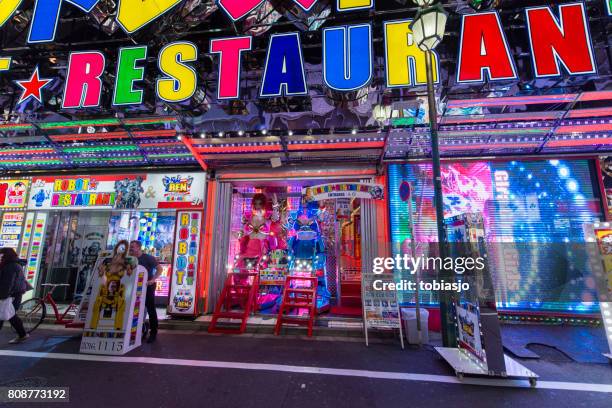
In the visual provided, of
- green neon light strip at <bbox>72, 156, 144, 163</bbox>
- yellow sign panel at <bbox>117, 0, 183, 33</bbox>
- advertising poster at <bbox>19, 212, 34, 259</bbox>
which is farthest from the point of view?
advertising poster at <bbox>19, 212, 34, 259</bbox>

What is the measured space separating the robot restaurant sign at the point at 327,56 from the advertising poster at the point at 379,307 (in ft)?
14.5

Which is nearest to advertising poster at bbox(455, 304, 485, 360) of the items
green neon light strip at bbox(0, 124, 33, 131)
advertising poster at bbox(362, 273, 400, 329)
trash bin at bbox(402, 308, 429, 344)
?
trash bin at bbox(402, 308, 429, 344)

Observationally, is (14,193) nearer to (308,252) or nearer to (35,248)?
(35,248)

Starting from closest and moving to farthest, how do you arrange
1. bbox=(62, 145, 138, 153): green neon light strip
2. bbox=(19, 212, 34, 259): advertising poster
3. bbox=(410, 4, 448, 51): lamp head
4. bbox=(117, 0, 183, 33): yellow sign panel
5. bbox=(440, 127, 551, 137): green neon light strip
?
1. bbox=(410, 4, 448, 51): lamp head
2. bbox=(117, 0, 183, 33): yellow sign panel
3. bbox=(440, 127, 551, 137): green neon light strip
4. bbox=(62, 145, 138, 153): green neon light strip
5. bbox=(19, 212, 34, 259): advertising poster

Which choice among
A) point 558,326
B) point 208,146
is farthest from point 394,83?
point 558,326

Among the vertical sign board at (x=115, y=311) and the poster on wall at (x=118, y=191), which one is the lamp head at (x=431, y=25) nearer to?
the poster on wall at (x=118, y=191)

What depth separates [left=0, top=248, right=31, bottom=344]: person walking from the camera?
5590 mm

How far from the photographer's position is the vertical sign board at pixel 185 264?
280 inches

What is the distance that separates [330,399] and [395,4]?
9.52m

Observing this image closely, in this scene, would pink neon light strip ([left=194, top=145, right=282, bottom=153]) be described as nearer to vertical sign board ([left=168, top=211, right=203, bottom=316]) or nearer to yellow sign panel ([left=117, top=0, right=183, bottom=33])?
vertical sign board ([left=168, top=211, right=203, bottom=316])

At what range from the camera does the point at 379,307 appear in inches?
→ 233

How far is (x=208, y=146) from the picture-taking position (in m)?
7.68

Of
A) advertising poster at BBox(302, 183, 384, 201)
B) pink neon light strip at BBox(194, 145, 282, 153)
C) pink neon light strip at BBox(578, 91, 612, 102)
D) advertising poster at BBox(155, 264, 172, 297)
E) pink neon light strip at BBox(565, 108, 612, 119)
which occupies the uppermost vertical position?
pink neon light strip at BBox(578, 91, 612, 102)

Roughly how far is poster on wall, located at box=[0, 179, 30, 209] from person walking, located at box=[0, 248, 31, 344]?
448 cm
